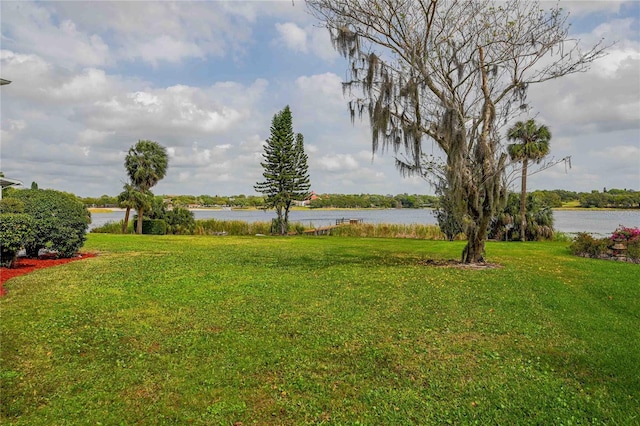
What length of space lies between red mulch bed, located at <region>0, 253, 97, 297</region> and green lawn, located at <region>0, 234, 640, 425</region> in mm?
526

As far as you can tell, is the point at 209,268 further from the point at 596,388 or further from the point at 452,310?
the point at 596,388

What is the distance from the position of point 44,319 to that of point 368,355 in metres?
4.69

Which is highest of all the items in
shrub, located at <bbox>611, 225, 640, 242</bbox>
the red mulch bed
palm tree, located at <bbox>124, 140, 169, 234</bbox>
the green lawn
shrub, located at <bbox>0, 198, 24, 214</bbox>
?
palm tree, located at <bbox>124, 140, 169, 234</bbox>

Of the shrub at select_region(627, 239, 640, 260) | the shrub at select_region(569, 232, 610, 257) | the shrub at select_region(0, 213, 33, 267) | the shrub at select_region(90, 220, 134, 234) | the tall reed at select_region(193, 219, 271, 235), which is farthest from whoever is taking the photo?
the tall reed at select_region(193, 219, 271, 235)

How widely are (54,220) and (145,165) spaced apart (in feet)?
68.1

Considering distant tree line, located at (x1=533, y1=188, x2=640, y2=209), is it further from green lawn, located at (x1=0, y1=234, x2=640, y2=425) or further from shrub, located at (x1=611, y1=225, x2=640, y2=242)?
green lawn, located at (x1=0, y1=234, x2=640, y2=425)

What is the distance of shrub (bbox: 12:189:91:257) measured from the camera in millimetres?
11141

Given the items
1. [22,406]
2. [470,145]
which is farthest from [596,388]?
[470,145]

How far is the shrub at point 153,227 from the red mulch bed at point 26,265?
17659 mm

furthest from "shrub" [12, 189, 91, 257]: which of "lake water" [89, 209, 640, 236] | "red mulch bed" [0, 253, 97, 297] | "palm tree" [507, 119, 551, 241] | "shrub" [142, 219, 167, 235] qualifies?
"palm tree" [507, 119, 551, 241]

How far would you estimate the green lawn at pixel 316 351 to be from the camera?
347 cm

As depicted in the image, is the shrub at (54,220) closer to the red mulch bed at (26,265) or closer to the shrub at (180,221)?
the red mulch bed at (26,265)

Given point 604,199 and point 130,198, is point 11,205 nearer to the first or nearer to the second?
point 130,198

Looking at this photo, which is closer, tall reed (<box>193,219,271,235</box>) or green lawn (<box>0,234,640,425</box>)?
green lawn (<box>0,234,640,425</box>)
